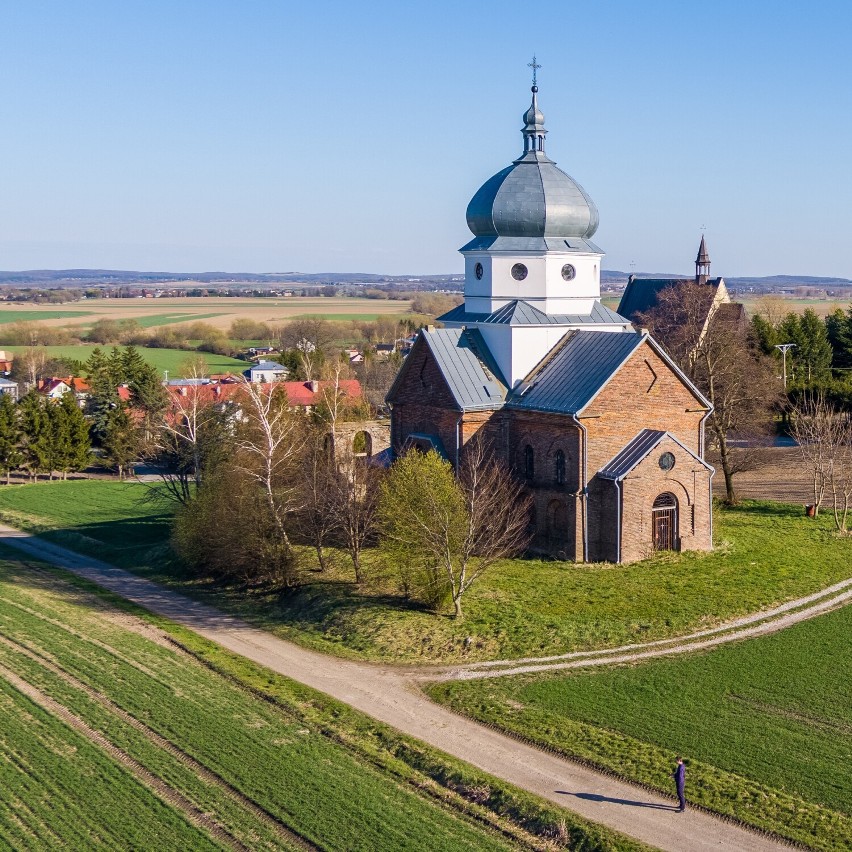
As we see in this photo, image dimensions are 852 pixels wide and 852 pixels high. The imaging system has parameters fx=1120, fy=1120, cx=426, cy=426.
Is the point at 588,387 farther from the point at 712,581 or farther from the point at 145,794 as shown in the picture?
the point at 145,794

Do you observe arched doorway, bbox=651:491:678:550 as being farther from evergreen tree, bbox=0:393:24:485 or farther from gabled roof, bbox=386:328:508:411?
evergreen tree, bbox=0:393:24:485

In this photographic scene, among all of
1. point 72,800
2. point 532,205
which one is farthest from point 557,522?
point 72,800

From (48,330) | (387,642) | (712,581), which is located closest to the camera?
(387,642)

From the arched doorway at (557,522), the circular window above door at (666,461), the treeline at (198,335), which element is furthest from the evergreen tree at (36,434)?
the treeline at (198,335)

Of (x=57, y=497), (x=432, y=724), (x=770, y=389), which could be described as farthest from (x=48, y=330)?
(x=432, y=724)

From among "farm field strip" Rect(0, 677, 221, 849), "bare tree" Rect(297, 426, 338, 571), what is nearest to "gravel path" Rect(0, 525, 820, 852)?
"bare tree" Rect(297, 426, 338, 571)
